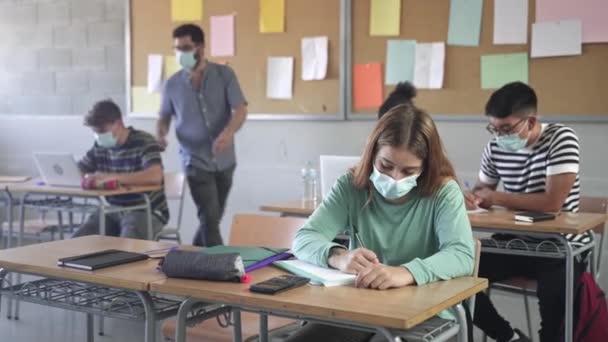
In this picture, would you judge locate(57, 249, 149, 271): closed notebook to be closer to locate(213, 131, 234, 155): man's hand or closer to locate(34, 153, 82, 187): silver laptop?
locate(34, 153, 82, 187): silver laptop

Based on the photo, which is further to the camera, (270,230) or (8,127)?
(8,127)

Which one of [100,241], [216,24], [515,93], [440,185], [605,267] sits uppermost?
[216,24]

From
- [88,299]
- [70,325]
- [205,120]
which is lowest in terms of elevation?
[70,325]

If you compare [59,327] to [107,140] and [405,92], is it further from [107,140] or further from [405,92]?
[405,92]

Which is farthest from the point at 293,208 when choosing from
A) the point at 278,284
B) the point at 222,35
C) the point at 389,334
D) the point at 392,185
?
the point at 222,35

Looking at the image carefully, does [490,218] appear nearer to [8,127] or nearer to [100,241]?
[100,241]

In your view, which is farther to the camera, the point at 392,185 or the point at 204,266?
the point at 392,185

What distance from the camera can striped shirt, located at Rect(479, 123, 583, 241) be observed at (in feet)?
10.0

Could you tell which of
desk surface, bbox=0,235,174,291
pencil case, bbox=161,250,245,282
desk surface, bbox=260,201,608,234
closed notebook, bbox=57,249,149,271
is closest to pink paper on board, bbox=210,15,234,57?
desk surface, bbox=260,201,608,234

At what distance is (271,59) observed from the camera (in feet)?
16.7

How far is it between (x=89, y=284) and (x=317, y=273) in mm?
619

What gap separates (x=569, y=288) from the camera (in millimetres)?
2762

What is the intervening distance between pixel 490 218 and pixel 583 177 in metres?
1.45

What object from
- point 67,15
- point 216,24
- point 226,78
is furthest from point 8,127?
point 226,78
